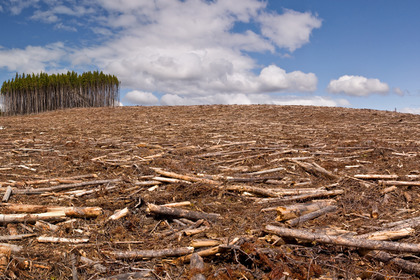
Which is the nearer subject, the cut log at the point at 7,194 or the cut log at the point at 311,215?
the cut log at the point at 311,215

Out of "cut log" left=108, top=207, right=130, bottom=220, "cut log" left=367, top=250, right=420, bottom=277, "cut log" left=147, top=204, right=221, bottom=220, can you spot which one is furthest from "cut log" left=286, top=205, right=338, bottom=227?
"cut log" left=108, top=207, right=130, bottom=220

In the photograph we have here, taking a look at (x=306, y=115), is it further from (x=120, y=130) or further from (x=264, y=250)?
(x=264, y=250)

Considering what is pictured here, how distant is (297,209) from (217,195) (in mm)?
1612

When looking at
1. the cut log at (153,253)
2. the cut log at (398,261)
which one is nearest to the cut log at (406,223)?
the cut log at (398,261)

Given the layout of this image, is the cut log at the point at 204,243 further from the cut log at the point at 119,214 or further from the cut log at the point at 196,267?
the cut log at the point at 119,214

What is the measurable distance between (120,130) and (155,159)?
6.50 m

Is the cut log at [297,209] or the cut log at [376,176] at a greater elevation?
the cut log at [376,176]

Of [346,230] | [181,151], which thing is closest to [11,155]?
[181,151]

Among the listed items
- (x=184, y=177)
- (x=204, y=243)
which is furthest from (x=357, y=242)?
(x=184, y=177)

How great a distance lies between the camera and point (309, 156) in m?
8.47

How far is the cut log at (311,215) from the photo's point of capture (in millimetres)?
4607

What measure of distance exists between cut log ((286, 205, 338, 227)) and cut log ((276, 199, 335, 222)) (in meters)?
0.08

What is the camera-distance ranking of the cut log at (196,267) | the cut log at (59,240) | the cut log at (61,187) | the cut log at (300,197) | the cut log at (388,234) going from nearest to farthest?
the cut log at (196,267), the cut log at (388,234), the cut log at (59,240), the cut log at (300,197), the cut log at (61,187)

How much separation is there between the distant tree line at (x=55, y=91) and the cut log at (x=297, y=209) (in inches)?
1820
